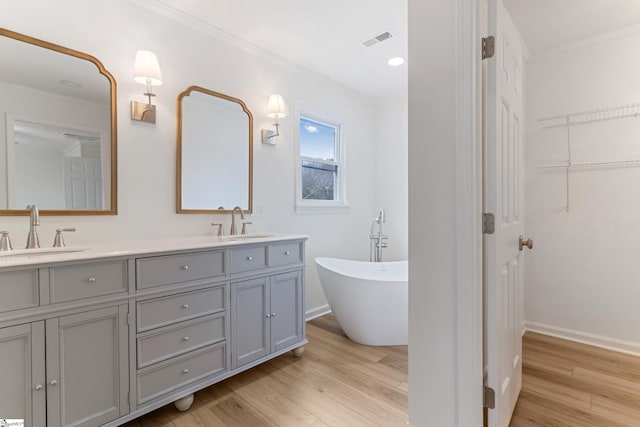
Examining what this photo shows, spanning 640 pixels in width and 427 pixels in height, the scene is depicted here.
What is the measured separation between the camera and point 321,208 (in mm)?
3342

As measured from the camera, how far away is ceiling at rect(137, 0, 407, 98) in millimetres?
2146

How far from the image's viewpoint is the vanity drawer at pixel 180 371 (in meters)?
1.57

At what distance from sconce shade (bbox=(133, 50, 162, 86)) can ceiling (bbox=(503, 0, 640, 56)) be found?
240cm

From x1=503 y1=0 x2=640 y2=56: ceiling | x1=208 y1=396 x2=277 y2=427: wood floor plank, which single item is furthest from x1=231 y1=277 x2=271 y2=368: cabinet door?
x1=503 y1=0 x2=640 y2=56: ceiling

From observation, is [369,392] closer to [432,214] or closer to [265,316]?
[265,316]

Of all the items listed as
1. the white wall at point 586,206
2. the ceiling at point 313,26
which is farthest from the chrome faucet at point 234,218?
the white wall at point 586,206

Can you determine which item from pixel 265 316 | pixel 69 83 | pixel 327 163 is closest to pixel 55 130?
pixel 69 83

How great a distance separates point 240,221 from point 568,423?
2470 mm

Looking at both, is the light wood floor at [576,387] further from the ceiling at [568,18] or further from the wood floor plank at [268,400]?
the ceiling at [568,18]

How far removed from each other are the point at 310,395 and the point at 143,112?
2106 mm

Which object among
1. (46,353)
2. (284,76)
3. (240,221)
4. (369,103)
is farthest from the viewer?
(369,103)

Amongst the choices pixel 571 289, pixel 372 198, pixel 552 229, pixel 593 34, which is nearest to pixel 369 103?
pixel 372 198

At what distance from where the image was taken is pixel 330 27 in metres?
2.42

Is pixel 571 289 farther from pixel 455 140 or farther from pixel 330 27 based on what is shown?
pixel 330 27
